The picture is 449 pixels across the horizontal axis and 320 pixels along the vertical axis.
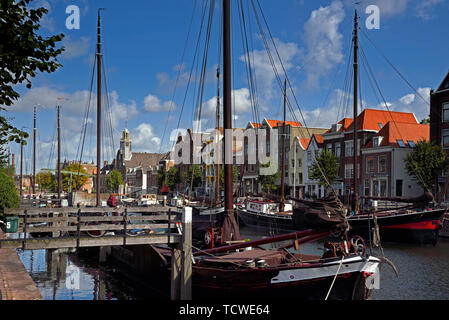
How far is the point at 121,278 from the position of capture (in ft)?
A: 62.6

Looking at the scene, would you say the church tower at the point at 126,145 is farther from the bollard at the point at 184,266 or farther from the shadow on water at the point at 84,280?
the bollard at the point at 184,266

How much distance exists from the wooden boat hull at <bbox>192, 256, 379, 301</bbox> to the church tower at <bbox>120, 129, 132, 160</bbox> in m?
139

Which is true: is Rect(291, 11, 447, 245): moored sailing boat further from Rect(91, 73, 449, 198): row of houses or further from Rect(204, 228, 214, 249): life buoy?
Rect(204, 228, 214, 249): life buoy

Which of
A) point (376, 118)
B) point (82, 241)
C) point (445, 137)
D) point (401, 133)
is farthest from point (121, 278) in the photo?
point (376, 118)

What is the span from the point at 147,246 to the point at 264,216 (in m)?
26.8

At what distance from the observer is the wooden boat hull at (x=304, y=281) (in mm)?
11867

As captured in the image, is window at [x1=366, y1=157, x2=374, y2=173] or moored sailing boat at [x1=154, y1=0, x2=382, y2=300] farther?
window at [x1=366, y1=157, x2=374, y2=173]

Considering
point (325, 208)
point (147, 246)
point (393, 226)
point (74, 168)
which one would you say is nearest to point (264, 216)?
point (393, 226)

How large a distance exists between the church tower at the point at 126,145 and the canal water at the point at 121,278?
404 feet

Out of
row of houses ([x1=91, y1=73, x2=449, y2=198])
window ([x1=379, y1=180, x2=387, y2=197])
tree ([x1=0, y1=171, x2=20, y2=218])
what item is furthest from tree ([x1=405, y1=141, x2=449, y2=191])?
tree ([x1=0, y1=171, x2=20, y2=218])

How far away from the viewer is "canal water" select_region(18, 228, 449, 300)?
1657 centimetres

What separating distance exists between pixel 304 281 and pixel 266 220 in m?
29.9
